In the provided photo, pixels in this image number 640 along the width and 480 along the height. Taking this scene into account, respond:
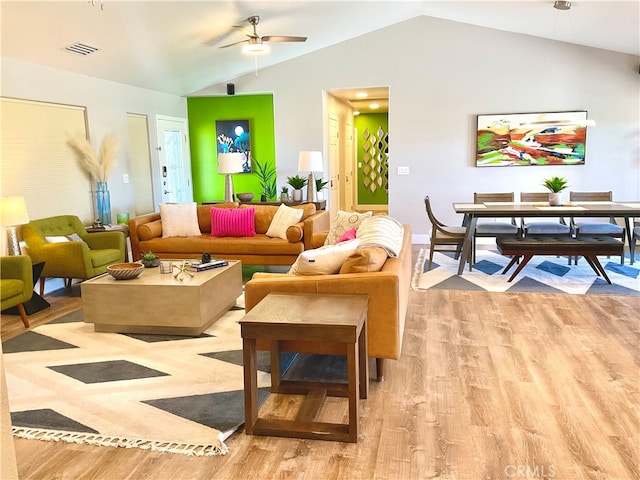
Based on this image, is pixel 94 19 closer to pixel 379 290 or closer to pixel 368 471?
pixel 379 290

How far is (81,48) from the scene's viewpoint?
509 cm

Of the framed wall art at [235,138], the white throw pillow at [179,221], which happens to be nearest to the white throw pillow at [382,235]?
the white throw pillow at [179,221]

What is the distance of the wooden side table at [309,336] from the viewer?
93.4 inches

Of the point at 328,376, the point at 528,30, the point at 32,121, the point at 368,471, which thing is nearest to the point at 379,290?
the point at 328,376

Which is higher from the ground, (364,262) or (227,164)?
(227,164)

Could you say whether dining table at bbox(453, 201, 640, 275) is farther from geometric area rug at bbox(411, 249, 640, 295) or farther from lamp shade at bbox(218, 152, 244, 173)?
lamp shade at bbox(218, 152, 244, 173)

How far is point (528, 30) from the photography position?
22.4 feet

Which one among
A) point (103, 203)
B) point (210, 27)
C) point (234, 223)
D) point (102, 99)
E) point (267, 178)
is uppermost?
point (210, 27)

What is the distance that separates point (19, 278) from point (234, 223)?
2.32m

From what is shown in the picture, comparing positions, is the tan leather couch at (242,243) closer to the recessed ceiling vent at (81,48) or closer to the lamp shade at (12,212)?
the lamp shade at (12,212)

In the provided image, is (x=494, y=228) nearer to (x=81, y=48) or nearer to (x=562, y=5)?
(x=562, y=5)

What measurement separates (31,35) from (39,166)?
4.40ft

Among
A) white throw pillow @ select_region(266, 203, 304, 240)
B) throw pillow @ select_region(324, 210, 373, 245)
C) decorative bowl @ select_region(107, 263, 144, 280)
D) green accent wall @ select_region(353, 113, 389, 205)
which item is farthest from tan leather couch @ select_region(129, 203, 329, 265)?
green accent wall @ select_region(353, 113, 389, 205)
